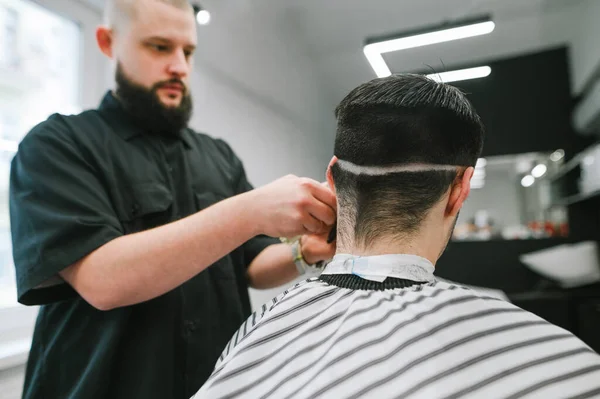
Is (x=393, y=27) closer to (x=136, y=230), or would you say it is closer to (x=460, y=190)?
(x=460, y=190)

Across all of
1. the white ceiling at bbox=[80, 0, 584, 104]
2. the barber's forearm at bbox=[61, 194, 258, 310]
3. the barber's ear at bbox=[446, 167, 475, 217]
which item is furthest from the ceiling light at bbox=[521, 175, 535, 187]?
the barber's forearm at bbox=[61, 194, 258, 310]

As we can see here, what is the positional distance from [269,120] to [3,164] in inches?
57.5

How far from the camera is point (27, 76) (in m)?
1.85

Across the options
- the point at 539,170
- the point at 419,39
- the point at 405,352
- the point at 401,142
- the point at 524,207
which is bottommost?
the point at 524,207

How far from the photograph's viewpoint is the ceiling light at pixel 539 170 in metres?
3.91

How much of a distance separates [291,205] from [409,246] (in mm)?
285

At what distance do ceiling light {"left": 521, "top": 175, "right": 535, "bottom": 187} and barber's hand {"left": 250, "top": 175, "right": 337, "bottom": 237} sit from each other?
3.71 meters

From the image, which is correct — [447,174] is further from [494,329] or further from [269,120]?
[269,120]

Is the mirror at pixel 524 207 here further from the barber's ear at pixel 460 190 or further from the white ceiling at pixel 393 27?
the barber's ear at pixel 460 190

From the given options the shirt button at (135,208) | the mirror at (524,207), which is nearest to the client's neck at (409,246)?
the shirt button at (135,208)

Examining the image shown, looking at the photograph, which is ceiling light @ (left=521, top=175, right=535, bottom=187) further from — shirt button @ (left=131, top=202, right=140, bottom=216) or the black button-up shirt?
shirt button @ (left=131, top=202, right=140, bottom=216)

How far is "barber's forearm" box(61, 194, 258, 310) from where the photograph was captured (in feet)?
3.05

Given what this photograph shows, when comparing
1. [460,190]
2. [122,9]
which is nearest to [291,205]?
[460,190]

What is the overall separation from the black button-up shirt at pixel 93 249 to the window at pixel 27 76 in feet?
2.53
